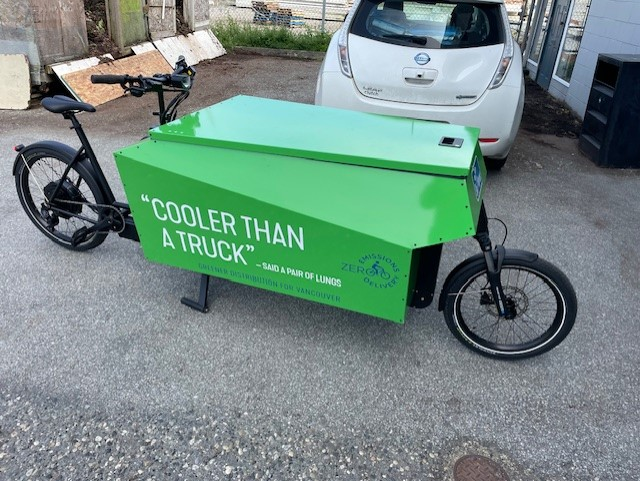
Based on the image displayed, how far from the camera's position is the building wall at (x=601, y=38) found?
632cm

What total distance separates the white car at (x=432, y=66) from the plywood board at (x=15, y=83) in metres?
4.28

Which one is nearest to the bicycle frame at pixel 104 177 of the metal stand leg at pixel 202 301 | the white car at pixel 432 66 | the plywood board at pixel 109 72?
the metal stand leg at pixel 202 301

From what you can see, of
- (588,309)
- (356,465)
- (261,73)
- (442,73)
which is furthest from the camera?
(261,73)

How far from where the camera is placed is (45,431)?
221 cm

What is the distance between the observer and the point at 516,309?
266 centimetres

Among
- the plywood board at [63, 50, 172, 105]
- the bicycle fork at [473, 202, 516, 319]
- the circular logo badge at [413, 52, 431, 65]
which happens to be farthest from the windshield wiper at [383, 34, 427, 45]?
the plywood board at [63, 50, 172, 105]

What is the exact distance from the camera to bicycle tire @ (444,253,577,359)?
245cm

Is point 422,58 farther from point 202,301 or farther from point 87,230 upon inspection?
point 87,230

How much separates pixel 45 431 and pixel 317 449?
1173mm

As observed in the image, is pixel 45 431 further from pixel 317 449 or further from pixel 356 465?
pixel 356 465

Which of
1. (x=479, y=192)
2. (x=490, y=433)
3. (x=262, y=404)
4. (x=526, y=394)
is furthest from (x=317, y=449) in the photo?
(x=479, y=192)

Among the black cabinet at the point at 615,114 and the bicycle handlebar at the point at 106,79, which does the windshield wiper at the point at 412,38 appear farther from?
the bicycle handlebar at the point at 106,79

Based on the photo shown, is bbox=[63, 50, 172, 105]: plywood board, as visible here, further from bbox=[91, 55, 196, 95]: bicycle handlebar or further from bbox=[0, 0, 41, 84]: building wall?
bbox=[91, 55, 196, 95]: bicycle handlebar

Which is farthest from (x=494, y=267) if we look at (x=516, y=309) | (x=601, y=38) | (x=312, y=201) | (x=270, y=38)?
(x=270, y=38)
